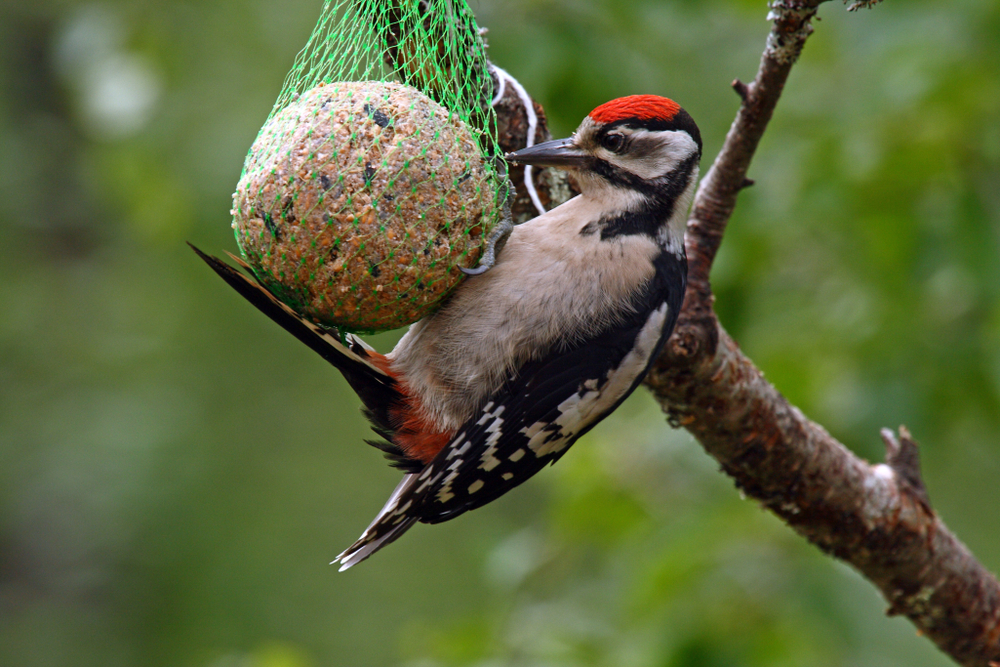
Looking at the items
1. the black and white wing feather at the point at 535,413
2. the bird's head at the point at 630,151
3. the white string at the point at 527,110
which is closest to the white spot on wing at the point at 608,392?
the black and white wing feather at the point at 535,413

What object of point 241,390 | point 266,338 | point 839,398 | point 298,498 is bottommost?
point 298,498

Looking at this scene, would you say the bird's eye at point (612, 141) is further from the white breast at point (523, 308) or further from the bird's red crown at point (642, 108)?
the white breast at point (523, 308)

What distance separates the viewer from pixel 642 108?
2236mm

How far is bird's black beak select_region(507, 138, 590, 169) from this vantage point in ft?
7.43

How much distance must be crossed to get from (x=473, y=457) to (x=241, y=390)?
4855 millimetres

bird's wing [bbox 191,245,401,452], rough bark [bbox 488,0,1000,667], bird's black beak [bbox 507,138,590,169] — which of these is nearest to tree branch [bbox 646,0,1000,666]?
rough bark [bbox 488,0,1000,667]

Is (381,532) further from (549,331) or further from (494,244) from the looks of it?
(494,244)

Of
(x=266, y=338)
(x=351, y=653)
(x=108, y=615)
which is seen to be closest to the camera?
(x=266, y=338)

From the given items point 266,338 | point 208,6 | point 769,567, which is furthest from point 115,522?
point 769,567

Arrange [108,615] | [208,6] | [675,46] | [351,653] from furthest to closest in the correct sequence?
[108,615] < [351,653] < [208,6] < [675,46]

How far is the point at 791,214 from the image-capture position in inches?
133

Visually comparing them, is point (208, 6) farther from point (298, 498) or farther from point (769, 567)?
point (769, 567)

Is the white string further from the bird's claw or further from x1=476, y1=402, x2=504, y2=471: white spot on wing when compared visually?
x1=476, y1=402, x2=504, y2=471: white spot on wing

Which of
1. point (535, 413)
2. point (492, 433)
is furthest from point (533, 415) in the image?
point (492, 433)
